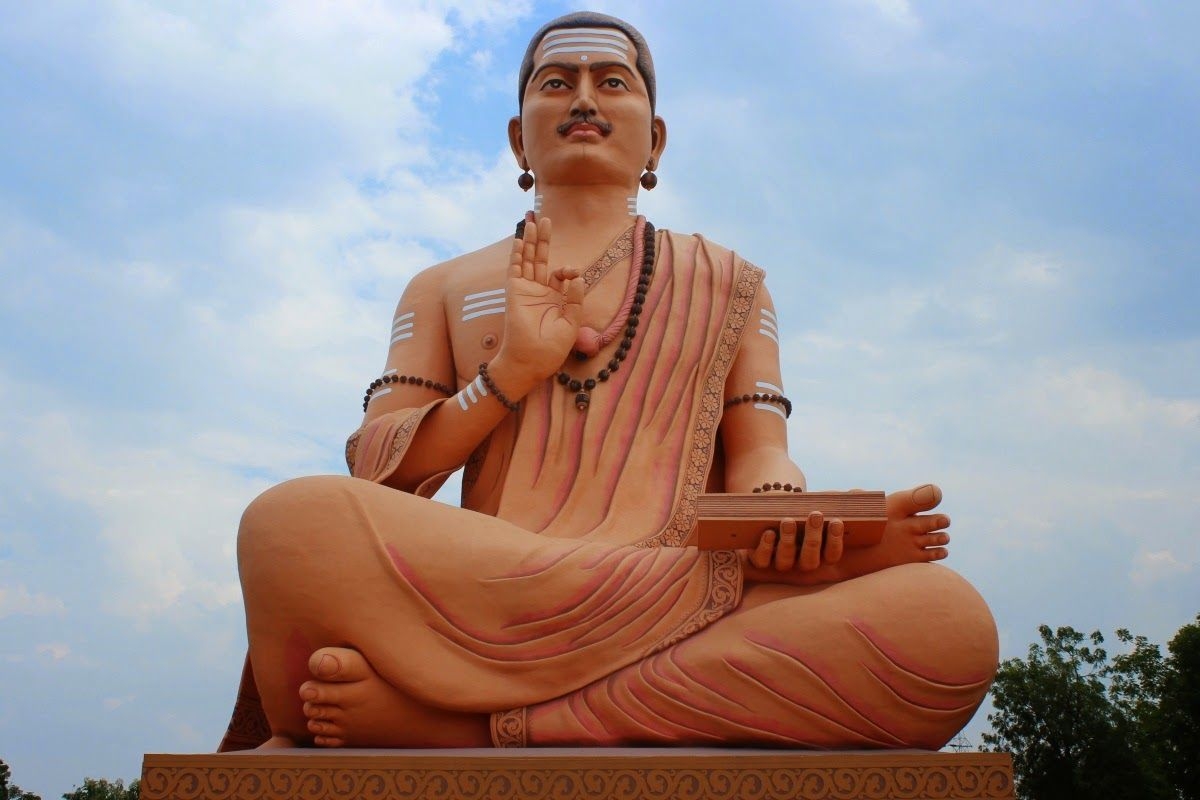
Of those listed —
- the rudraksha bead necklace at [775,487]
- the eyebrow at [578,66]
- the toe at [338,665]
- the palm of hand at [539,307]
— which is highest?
the eyebrow at [578,66]

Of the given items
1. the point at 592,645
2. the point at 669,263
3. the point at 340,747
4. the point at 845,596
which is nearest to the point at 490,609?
the point at 592,645

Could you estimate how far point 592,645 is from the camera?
4281 millimetres

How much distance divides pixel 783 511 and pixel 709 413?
1326mm

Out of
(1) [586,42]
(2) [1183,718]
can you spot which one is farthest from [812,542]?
(2) [1183,718]

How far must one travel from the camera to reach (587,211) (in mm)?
6016

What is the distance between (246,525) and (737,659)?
1.79 meters

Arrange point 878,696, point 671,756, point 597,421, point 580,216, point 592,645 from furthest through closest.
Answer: point 580,216
point 597,421
point 592,645
point 878,696
point 671,756

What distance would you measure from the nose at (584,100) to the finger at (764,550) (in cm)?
261

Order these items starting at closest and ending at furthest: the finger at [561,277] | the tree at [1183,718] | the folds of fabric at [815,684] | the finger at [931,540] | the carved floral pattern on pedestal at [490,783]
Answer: the carved floral pattern on pedestal at [490,783], the folds of fabric at [815,684], the finger at [931,540], the finger at [561,277], the tree at [1183,718]

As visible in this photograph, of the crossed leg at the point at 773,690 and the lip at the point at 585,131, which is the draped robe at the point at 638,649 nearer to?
the crossed leg at the point at 773,690

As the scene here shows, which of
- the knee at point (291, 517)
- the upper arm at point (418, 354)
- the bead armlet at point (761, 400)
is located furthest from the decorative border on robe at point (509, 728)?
the bead armlet at point (761, 400)

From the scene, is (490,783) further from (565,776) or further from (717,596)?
(717,596)

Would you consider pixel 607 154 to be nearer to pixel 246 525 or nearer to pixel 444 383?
pixel 444 383

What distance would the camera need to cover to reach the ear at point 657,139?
6.38m
